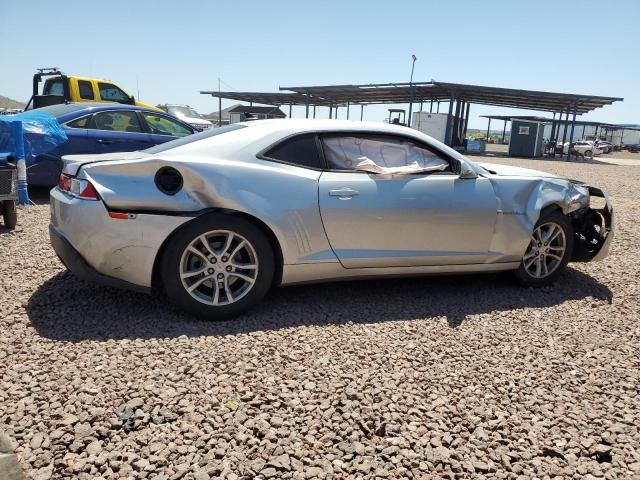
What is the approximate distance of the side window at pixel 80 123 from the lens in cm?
722

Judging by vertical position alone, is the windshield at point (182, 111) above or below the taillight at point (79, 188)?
above

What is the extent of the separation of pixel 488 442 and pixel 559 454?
30cm

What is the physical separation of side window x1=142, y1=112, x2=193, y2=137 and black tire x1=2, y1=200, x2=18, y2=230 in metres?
2.92

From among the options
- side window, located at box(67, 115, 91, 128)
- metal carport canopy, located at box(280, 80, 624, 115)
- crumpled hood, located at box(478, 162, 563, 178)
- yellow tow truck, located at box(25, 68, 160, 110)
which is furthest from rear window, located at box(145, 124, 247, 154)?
metal carport canopy, located at box(280, 80, 624, 115)

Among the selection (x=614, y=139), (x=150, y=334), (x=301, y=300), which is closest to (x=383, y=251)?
(x=301, y=300)

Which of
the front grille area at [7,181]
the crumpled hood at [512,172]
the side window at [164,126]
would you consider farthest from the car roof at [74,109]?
the crumpled hood at [512,172]

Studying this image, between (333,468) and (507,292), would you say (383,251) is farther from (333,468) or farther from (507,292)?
(333,468)

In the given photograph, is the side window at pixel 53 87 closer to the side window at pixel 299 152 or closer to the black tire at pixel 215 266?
the side window at pixel 299 152

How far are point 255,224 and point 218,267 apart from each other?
14.8 inches

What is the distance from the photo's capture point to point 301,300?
Result: 3.91 meters

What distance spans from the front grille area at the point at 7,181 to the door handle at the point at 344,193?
3813 millimetres

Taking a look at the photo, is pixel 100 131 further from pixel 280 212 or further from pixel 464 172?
pixel 464 172

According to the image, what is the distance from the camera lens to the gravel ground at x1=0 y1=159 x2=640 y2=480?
6.86ft

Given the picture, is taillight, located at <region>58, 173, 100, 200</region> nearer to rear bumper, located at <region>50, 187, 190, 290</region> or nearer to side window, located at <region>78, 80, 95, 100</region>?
rear bumper, located at <region>50, 187, 190, 290</region>
